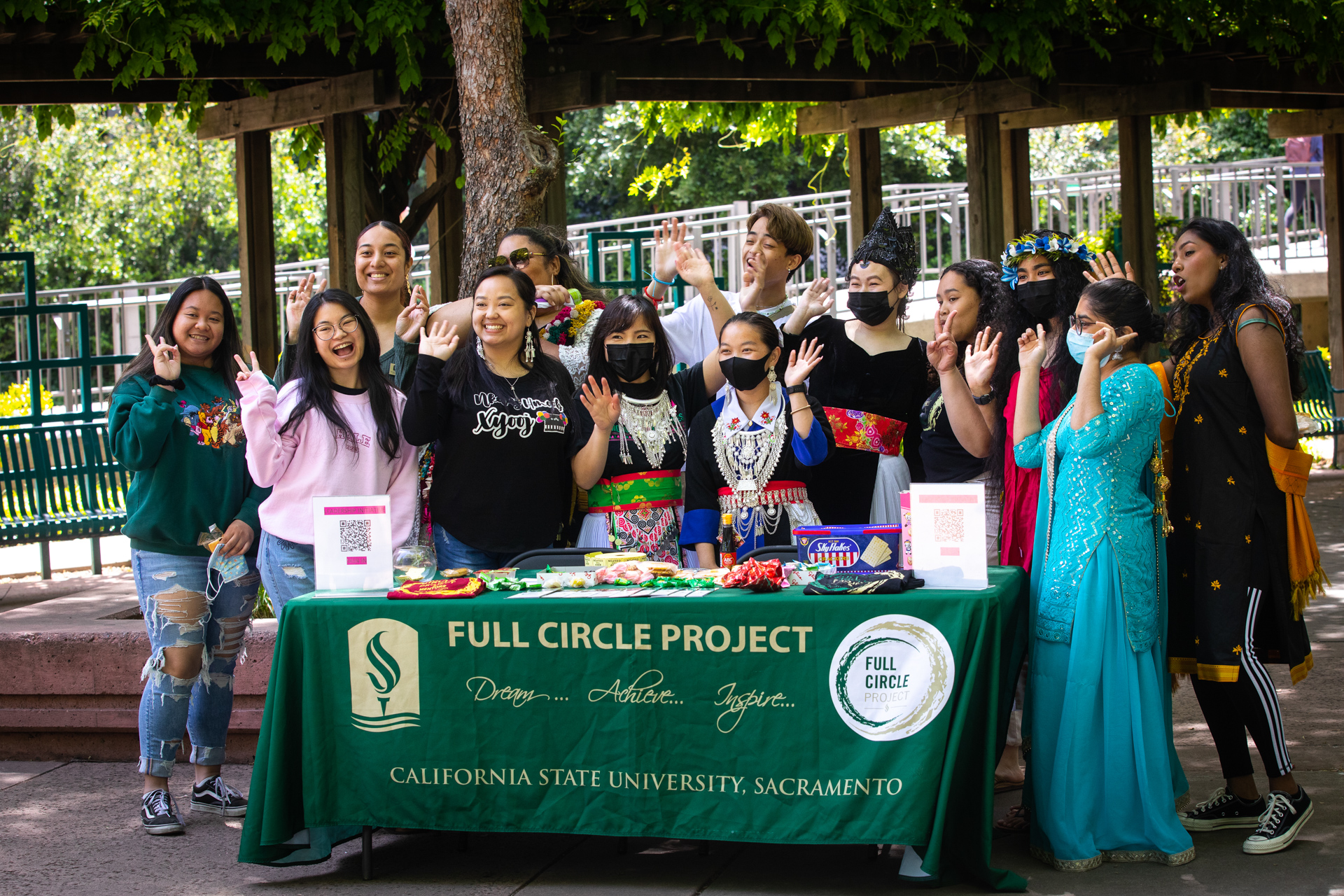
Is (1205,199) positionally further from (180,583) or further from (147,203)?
(147,203)

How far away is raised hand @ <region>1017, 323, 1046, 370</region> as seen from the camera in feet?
12.9

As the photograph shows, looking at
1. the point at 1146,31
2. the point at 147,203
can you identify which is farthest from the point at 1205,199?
the point at 147,203

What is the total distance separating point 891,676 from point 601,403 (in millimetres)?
1361

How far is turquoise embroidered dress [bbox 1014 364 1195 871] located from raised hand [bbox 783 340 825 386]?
857 millimetres

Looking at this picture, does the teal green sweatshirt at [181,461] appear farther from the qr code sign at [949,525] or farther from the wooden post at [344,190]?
the wooden post at [344,190]

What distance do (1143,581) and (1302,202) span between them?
17919 mm

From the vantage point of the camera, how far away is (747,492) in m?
4.31

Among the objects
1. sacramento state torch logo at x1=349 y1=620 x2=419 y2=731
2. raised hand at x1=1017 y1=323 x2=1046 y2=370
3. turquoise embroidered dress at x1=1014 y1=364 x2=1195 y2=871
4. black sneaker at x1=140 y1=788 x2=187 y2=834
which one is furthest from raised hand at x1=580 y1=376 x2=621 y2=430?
black sneaker at x1=140 y1=788 x2=187 y2=834

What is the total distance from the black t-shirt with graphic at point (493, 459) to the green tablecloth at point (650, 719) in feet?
2.17

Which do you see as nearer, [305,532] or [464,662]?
[464,662]

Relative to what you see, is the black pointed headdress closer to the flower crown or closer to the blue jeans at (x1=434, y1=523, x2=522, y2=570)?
the flower crown

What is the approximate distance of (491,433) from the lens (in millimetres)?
4254

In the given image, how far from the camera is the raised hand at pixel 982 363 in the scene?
423 cm

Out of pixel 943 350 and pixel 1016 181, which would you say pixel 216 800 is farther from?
pixel 1016 181
